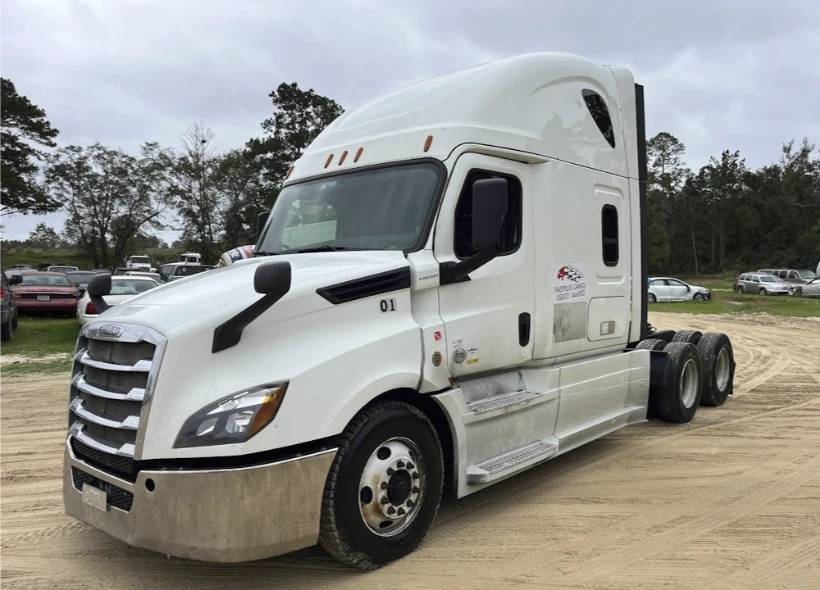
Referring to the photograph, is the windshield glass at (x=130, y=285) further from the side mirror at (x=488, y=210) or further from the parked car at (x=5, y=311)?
the side mirror at (x=488, y=210)

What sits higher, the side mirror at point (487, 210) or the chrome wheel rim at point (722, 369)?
the side mirror at point (487, 210)

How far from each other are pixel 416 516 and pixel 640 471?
2.70m

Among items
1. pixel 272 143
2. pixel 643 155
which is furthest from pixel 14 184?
pixel 643 155

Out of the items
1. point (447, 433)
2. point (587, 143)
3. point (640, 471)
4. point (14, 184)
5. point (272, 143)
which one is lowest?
point (640, 471)

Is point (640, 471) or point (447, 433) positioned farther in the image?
point (640, 471)

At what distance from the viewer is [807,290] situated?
36906 mm

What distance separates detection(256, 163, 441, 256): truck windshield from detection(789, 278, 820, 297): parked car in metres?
39.8

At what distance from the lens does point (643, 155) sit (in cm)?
662

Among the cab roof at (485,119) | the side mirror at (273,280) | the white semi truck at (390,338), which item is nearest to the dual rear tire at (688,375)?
the white semi truck at (390,338)

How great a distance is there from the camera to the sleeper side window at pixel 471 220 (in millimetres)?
4371

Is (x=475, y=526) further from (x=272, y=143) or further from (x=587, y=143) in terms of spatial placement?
(x=272, y=143)

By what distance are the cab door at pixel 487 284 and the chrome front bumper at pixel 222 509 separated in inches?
56.3

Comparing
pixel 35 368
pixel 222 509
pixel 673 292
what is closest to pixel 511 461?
pixel 222 509

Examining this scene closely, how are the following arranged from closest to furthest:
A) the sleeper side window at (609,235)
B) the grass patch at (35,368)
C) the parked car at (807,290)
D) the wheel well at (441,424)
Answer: the wheel well at (441,424)
the sleeper side window at (609,235)
the grass patch at (35,368)
the parked car at (807,290)
